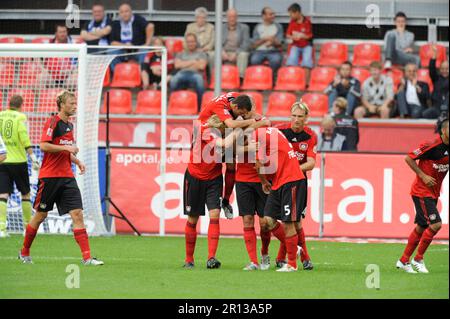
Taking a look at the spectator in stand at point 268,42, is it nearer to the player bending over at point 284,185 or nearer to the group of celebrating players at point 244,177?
the group of celebrating players at point 244,177

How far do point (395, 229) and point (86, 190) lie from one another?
526 cm

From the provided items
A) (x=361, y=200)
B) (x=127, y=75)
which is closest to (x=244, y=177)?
(x=361, y=200)

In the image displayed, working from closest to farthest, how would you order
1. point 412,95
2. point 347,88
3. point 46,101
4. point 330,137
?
point 46,101, point 330,137, point 412,95, point 347,88

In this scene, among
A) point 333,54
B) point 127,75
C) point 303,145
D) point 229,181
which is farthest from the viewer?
point 333,54

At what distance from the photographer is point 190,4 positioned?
75.8ft

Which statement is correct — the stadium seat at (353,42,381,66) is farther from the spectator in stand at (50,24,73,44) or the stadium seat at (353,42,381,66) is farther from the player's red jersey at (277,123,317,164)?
the player's red jersey at (277,123,317,164)

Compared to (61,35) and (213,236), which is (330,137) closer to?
(61,35)

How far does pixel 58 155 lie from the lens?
13.3 metres

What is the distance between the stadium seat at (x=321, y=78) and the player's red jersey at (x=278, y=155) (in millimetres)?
10359

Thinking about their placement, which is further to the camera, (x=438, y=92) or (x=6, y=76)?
(x=438, y=92)

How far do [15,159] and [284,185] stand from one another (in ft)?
21.2

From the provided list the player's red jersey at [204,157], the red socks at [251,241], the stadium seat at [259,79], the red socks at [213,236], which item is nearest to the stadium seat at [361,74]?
the stadium seat at [259,79]

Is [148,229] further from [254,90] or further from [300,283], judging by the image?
[300,283]
